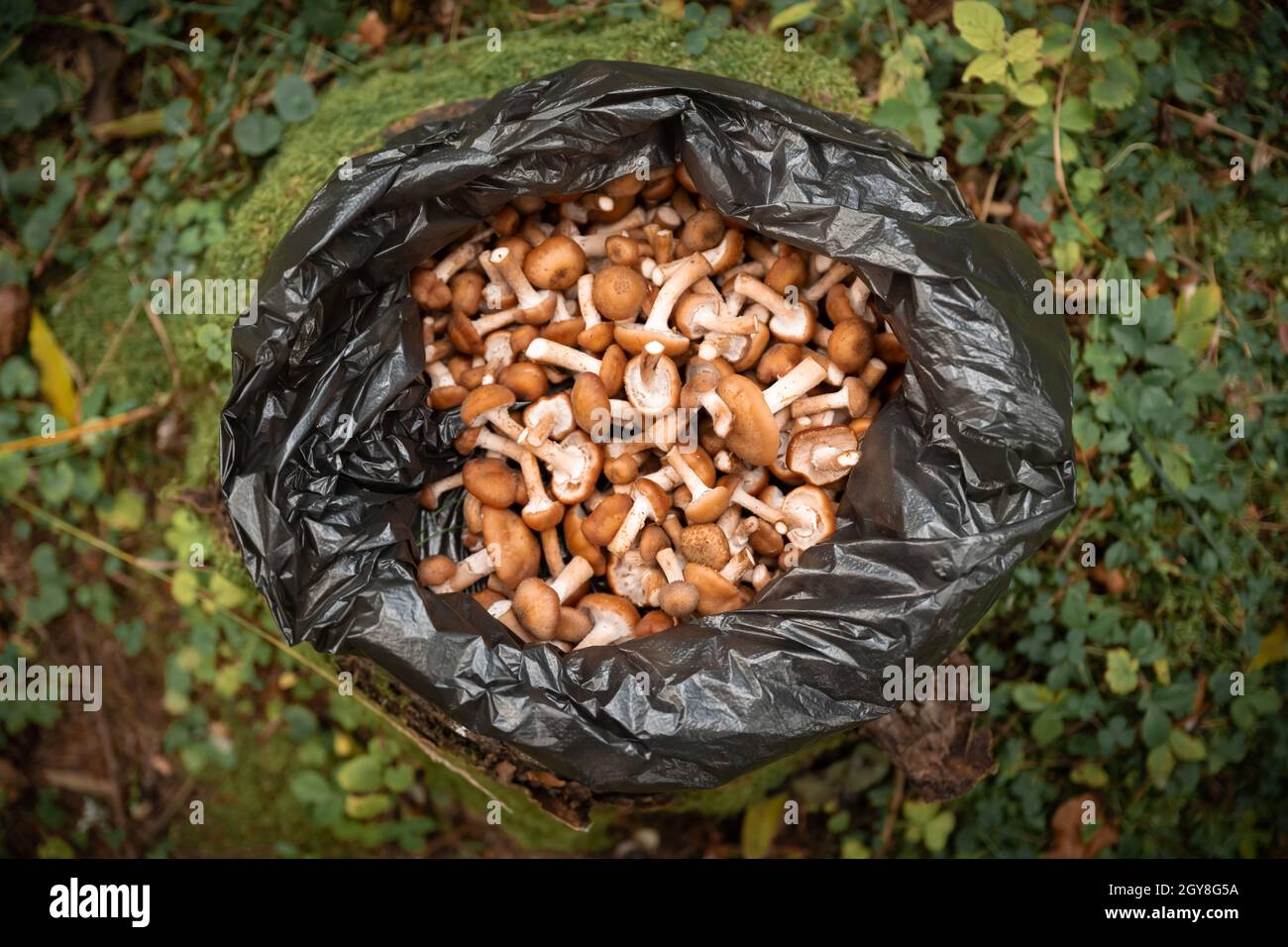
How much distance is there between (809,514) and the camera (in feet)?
8.10

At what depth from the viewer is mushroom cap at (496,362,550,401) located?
263 centimetres

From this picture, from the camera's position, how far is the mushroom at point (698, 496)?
2.49 meters

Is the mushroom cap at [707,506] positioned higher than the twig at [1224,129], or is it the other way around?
the twig at [1224,129]

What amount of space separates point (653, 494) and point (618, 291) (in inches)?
22.1

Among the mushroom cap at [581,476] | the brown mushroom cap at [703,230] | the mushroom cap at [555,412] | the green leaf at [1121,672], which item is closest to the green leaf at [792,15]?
the brown mushroom cap at [703,230]

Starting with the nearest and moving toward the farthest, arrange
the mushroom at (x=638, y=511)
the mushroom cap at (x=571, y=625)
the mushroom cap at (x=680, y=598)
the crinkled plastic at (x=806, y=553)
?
the crinkled plastic at (x=806, y=553), the mushroom cap at (x=680, y=598), the mushroom cap at (x=571, y=625), the mushroom at (x=638, y=511)

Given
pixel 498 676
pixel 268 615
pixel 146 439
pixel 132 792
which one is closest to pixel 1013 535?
pixel 498 676

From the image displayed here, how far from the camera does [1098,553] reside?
2953 millimetres

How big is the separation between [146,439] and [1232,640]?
363 cm

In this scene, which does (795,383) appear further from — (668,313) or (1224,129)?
(1224,129)

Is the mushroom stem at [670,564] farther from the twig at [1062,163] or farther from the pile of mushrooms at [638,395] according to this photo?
the twig at [1062,163]

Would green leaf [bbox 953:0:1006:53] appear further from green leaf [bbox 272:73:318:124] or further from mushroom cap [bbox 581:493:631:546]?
green leaf [bbox 272:73:318:124]

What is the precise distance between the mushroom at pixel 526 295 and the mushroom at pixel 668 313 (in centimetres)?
24
